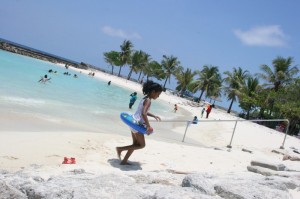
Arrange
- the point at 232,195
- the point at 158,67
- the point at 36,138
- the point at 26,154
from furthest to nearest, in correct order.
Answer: the point at 158,67
the point at 36,138
the point at 26,154
the point at 232,195

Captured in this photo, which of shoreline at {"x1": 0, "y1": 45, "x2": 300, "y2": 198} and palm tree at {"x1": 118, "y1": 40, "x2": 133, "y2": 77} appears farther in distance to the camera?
palm tree at {"x1": 118, "y1": 40, "x2": 133, "y2": 77}

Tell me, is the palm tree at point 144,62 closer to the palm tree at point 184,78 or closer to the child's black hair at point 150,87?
the palm tree at point 184,78

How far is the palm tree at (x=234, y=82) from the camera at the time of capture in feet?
168

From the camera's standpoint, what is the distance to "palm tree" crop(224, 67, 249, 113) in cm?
5125

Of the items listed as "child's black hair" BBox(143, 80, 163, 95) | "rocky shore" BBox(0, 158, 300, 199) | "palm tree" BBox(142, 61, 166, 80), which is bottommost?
"rocky shore" BBox(0, 158, 300, 199)

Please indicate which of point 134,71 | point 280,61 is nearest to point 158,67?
point 134,71

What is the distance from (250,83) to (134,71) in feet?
124

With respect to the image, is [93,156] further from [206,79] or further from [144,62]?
[144,62]

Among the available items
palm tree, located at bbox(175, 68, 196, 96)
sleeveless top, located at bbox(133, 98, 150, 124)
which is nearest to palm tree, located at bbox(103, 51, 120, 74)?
palm tree, located at bbox(175, 68, 196, 96)

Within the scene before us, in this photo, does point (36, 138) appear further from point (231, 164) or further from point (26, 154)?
point (231, 164)

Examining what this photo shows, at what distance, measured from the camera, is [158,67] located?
77.4 m

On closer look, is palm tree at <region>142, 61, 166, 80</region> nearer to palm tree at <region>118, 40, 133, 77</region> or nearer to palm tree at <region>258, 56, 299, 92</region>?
palm tree at <region>118, 40, 133, 77</region>

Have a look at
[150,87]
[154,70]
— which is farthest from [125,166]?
[154,70]

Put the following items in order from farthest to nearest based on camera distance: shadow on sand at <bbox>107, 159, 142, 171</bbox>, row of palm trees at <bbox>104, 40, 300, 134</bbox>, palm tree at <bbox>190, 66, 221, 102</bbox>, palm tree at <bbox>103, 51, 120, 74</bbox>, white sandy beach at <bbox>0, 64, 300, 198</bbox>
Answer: palm tree at <bbox>103, 51, 120, 74</bbox>, palm tree at <bbox>190, 66, 221, 102</bbox>, row of palm trees at <bbox>104, 40, 300, 134</bbox>, shadow on sand at <bbox>107, 159, 142, 171</bbox>, white sandy beach at <bbox>0, 64, 300, 198</bbox>
